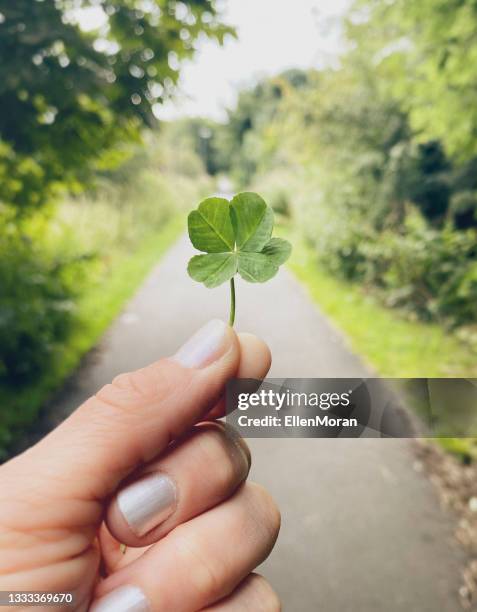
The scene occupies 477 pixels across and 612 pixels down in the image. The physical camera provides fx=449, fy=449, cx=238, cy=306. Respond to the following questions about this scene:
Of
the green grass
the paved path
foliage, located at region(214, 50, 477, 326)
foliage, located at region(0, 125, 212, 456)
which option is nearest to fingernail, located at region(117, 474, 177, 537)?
the paved path

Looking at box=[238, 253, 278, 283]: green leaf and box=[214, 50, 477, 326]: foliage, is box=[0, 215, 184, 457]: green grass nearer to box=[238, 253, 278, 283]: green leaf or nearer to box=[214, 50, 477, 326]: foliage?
box=[238, 253, 278, 283]: green leaf

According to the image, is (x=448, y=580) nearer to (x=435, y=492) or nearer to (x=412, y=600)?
(x=412, y=600)

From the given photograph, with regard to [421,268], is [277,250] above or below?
below

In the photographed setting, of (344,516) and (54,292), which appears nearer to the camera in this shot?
(344,516)

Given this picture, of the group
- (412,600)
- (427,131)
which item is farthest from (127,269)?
(412,600)

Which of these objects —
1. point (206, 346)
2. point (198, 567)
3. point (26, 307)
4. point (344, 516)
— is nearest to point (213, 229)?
point (206, 346)

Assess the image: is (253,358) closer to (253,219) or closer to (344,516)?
(253,219)

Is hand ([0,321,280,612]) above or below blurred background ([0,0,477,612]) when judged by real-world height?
below
